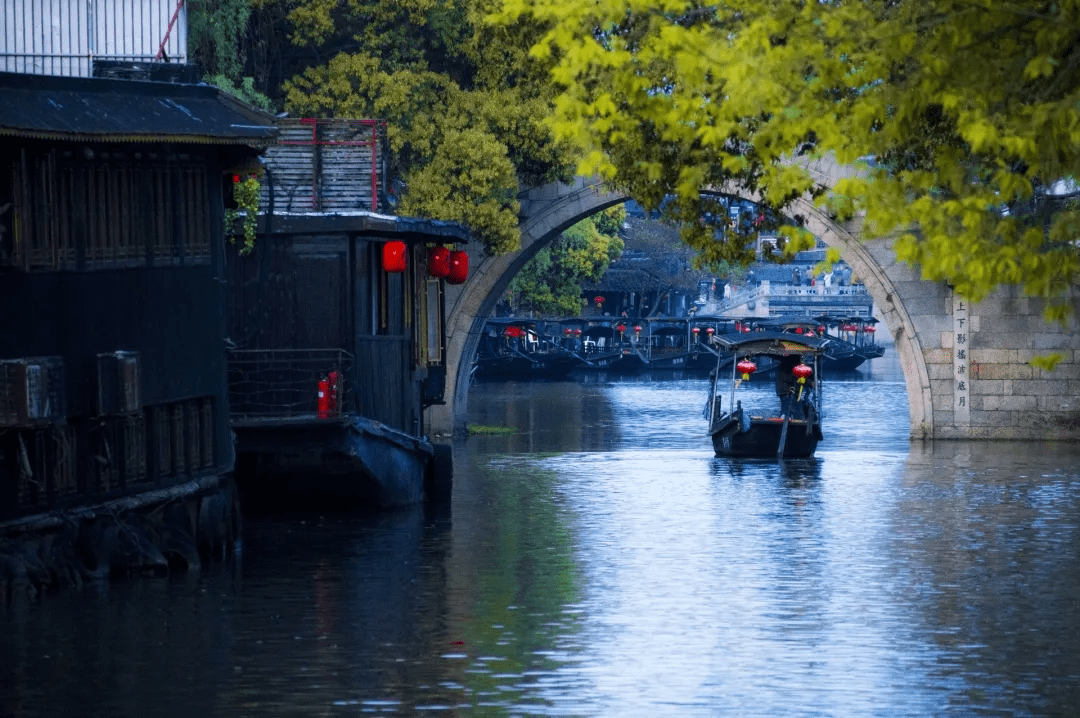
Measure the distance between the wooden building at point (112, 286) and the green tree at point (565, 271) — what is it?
4069cm

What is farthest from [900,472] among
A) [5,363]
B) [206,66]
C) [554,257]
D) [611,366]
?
[611,366]

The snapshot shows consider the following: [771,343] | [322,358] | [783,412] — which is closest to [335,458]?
[322,358]

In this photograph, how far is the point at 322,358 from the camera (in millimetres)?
22484

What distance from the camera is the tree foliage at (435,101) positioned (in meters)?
34.7

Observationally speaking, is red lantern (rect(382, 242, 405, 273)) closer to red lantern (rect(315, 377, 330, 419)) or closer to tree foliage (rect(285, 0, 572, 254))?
red lantern (rect(315, 377, 330, 419))

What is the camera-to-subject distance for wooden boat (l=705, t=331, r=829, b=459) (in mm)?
33156

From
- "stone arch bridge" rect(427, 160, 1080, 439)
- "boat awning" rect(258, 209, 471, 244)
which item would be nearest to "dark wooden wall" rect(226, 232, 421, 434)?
"boat awning" rect(258, 209, 471, 244)

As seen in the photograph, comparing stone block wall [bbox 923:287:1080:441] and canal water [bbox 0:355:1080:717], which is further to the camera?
stone block wall [bbox 923:287:1080:441]

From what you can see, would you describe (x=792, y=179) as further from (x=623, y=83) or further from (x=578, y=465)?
(x=578, y=465)

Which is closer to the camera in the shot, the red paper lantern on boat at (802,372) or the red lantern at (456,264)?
the red lantern at (456,264)


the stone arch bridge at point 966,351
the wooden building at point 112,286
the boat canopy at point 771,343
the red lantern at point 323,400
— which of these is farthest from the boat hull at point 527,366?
the wooden building at point 112,286

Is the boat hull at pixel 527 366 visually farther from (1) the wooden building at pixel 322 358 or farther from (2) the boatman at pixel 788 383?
(1) the wooden building at pixel 322 358

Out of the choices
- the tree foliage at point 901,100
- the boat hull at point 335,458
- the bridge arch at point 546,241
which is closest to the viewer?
the tree foliage at point 901,100

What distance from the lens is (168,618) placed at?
1596cm
